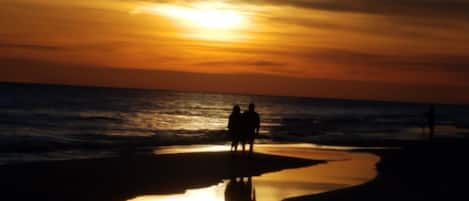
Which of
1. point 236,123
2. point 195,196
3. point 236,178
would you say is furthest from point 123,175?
point 236,123

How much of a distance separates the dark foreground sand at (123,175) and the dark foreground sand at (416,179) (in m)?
3.45

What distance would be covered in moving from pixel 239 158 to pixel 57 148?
33.9 ft

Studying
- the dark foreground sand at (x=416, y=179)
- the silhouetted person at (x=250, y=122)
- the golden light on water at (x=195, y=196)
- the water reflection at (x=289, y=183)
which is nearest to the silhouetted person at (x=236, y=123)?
the silhouetted person at (x=250, y=122)

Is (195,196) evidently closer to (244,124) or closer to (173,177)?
(173,177)

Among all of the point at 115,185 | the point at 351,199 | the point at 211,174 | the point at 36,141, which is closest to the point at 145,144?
the point at 36,141

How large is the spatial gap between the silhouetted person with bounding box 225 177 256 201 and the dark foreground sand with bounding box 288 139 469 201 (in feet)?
3.66

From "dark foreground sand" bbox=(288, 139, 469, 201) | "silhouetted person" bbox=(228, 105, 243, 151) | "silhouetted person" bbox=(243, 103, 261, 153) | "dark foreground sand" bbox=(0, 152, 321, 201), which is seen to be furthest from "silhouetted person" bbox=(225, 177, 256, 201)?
"silhouetted person" bbox=(228, 105, 243, 151)

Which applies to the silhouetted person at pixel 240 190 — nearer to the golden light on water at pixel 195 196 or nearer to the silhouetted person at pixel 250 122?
the golden light on water at pixel 195 196

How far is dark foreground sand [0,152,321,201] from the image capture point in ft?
53.1

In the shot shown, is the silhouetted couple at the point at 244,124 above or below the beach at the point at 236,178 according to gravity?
above

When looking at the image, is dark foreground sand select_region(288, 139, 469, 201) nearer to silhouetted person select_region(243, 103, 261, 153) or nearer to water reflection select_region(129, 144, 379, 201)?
water reflection select_region(129, 144, 379, 201)

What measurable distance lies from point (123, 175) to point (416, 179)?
825cm

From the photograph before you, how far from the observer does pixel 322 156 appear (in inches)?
1128

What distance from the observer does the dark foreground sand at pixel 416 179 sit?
16531 mm
